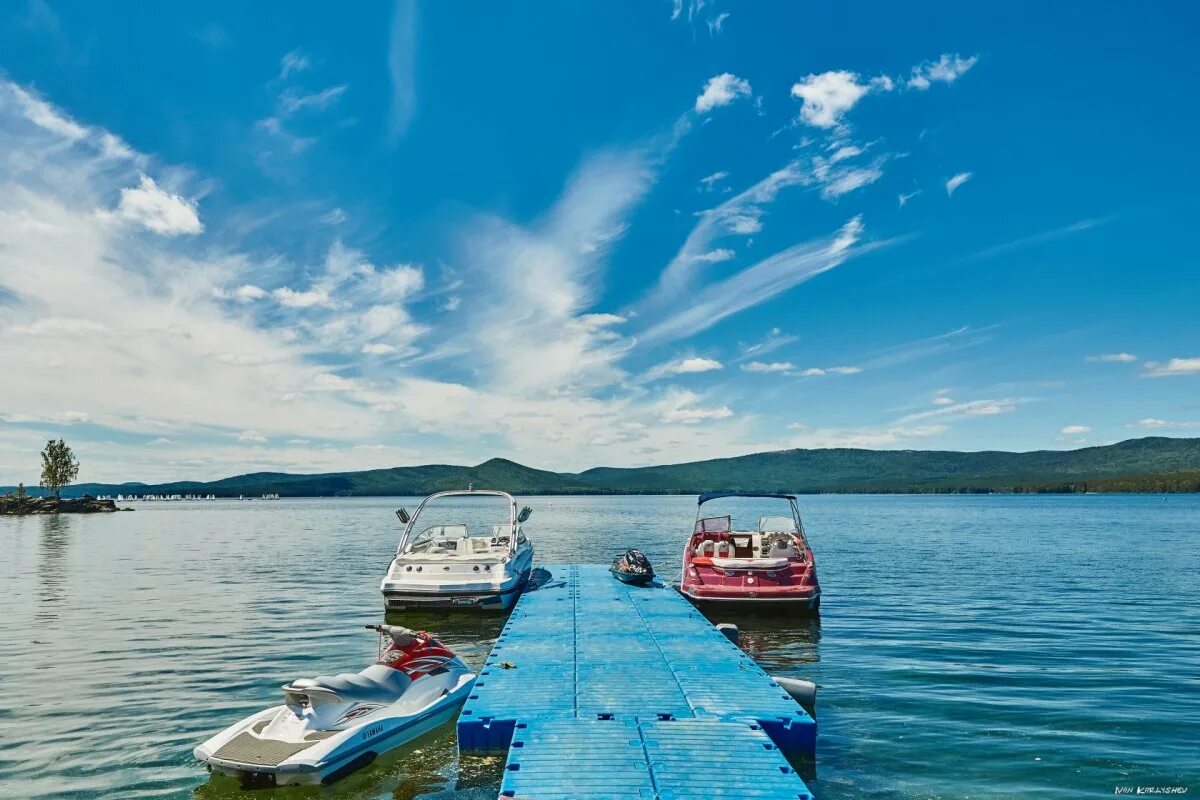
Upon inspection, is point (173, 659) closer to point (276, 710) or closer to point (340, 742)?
point (276, 710)

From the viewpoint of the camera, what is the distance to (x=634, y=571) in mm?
26984

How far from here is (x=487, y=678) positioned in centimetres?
1367

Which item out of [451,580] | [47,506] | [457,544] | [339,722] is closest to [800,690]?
[339,722]

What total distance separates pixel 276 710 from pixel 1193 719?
55.0 feet

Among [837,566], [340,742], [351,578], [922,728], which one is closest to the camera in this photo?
[340,742]

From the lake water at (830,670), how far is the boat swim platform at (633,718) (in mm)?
952

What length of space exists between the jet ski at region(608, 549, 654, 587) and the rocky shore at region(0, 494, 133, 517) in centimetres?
13675

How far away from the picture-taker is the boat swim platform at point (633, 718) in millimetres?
8867

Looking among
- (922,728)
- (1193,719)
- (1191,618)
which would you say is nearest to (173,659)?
(922,728)

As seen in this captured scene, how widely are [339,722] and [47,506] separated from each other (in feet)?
529

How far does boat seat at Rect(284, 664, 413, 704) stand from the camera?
1079cm

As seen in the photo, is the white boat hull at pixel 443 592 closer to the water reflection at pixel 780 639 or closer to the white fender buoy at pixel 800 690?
the water reflection at pixel 780 639

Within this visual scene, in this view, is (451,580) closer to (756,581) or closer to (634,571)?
(634,571)

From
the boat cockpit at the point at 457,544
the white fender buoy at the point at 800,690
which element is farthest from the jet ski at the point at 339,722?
the boat cockpit at the point at 457,544
